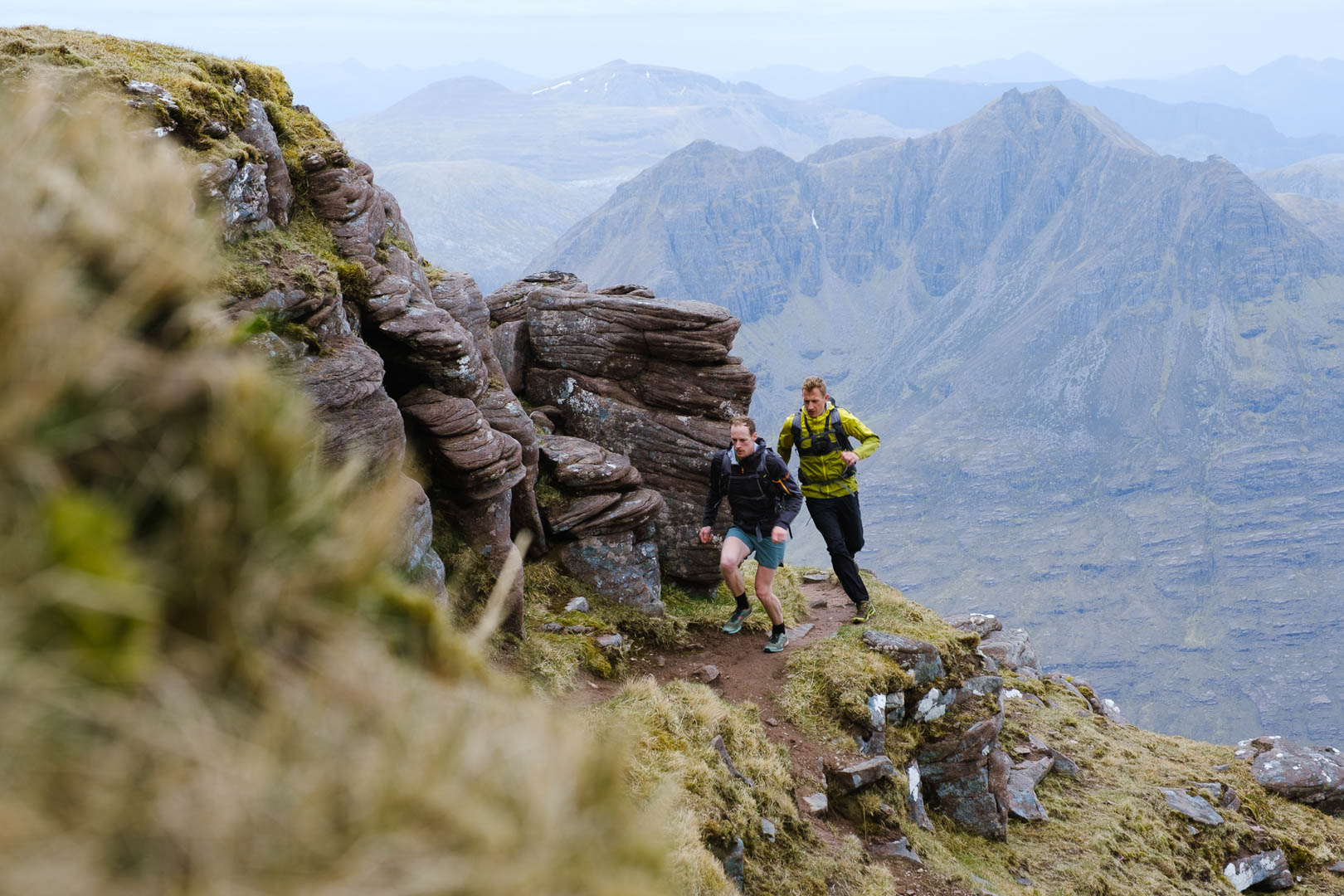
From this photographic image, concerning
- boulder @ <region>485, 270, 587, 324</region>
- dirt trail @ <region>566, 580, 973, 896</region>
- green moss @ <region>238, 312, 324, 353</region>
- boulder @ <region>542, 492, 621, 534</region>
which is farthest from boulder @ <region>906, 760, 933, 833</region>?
boulder @ <region>485, 270, 587, 324</region>

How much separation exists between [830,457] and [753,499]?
6.40 feet

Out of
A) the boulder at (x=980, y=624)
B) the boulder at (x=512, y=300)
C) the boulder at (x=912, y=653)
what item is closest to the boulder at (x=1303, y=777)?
the boulder at (x=980, y=624)

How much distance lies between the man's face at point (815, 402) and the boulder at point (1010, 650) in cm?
1685

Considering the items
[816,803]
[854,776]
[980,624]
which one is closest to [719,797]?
[816,803]

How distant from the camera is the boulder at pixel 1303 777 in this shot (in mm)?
24219

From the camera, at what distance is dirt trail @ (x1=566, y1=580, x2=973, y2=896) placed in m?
13.9

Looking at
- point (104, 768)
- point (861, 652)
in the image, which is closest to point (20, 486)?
point (104, 768)

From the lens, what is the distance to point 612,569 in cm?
2144

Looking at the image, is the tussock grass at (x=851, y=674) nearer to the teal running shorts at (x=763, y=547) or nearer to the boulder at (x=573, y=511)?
the teal running shorts at (x=763, y=547)

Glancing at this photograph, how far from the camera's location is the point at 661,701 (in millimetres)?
14211

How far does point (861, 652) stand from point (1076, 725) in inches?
477

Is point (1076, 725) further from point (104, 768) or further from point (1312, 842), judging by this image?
point (104, 768)

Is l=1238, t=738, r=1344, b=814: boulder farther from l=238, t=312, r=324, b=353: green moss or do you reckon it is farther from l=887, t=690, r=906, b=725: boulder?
l=238, t=312, r=324, b=353: green moss

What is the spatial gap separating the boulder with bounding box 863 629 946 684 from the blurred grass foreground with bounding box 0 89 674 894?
17065 millimetres
